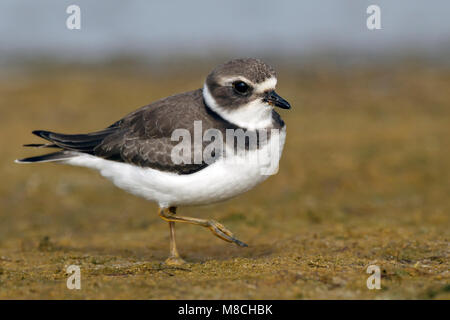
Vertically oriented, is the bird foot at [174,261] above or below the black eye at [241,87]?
below

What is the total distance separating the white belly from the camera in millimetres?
5930

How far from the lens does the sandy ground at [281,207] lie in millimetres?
5223

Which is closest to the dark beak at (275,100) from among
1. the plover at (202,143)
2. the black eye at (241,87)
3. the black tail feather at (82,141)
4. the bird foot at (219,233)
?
the plover at (202,143)

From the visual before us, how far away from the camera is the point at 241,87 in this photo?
6.30m

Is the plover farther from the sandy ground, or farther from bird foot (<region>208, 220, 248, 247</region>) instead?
the sandy ground

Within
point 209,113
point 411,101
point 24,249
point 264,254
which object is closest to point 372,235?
point 264,254

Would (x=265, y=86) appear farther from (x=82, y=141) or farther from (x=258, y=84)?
(x=82, y=141)

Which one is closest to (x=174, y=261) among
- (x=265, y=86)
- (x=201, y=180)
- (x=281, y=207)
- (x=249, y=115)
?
Answer: (x=201, y=180)

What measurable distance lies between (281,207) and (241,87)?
4.31 m

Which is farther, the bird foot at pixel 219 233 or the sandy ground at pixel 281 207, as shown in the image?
the bird foot at pixel 219 233

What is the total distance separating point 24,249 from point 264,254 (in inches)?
126

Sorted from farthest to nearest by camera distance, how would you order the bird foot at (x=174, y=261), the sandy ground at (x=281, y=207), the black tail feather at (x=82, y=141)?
1. the black tail feather at (x=82, y=141)
2. the bird foot at (x=174, y=261)
3. the sandy ground at (x=281, y=207)

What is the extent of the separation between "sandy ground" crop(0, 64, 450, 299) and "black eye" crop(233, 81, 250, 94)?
177cm

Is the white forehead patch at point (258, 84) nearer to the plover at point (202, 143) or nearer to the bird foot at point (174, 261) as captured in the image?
the plover at point (202, 143)
